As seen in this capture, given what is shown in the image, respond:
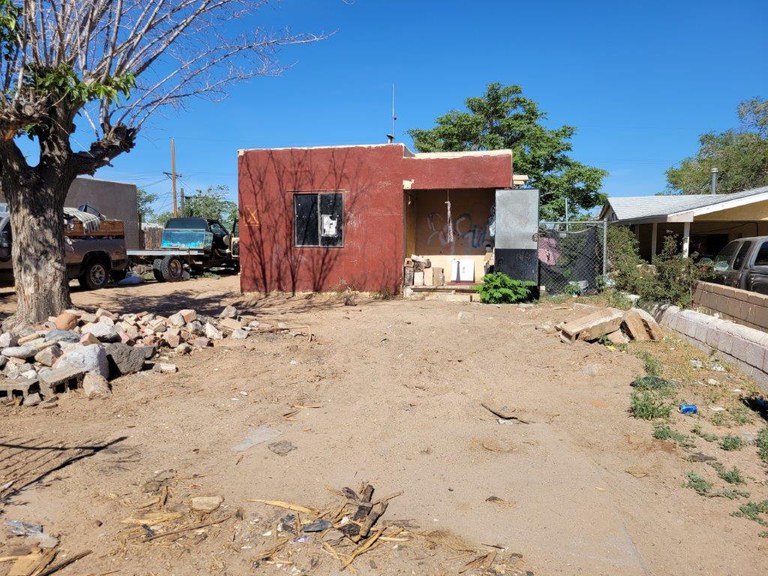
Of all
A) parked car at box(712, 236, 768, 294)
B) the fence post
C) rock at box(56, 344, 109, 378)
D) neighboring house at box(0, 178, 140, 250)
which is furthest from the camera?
neighboring house at box(0, 178, 140, 250)

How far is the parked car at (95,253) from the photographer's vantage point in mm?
14867

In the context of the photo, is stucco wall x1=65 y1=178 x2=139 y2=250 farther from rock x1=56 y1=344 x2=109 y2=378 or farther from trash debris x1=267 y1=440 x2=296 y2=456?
trash debris x1=267 y1=440 x2=296 y2=456

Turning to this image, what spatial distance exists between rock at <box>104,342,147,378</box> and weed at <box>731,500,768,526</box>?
6242mm

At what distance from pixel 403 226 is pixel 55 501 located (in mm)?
11119

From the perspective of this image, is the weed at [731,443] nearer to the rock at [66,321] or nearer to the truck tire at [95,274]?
the rock at [66,321]

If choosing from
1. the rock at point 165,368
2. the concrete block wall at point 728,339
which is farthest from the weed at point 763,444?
the rock at point 165,368

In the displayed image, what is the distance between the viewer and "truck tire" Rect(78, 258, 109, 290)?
50.8 ft

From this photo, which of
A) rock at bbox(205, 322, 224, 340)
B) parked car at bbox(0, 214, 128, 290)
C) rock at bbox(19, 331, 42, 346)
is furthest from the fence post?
parked car at bbox(0, 214, 128, 290)

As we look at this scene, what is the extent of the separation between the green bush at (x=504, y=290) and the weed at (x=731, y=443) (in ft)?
25.9

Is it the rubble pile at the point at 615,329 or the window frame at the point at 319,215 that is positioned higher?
the window frame at the point at 319,215

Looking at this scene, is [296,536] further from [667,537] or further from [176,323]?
[176,323]

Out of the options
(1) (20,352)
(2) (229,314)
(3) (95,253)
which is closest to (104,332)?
(1) (20,352)

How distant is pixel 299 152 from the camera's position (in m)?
14.5

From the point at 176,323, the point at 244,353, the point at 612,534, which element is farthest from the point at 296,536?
the point at 176,323
